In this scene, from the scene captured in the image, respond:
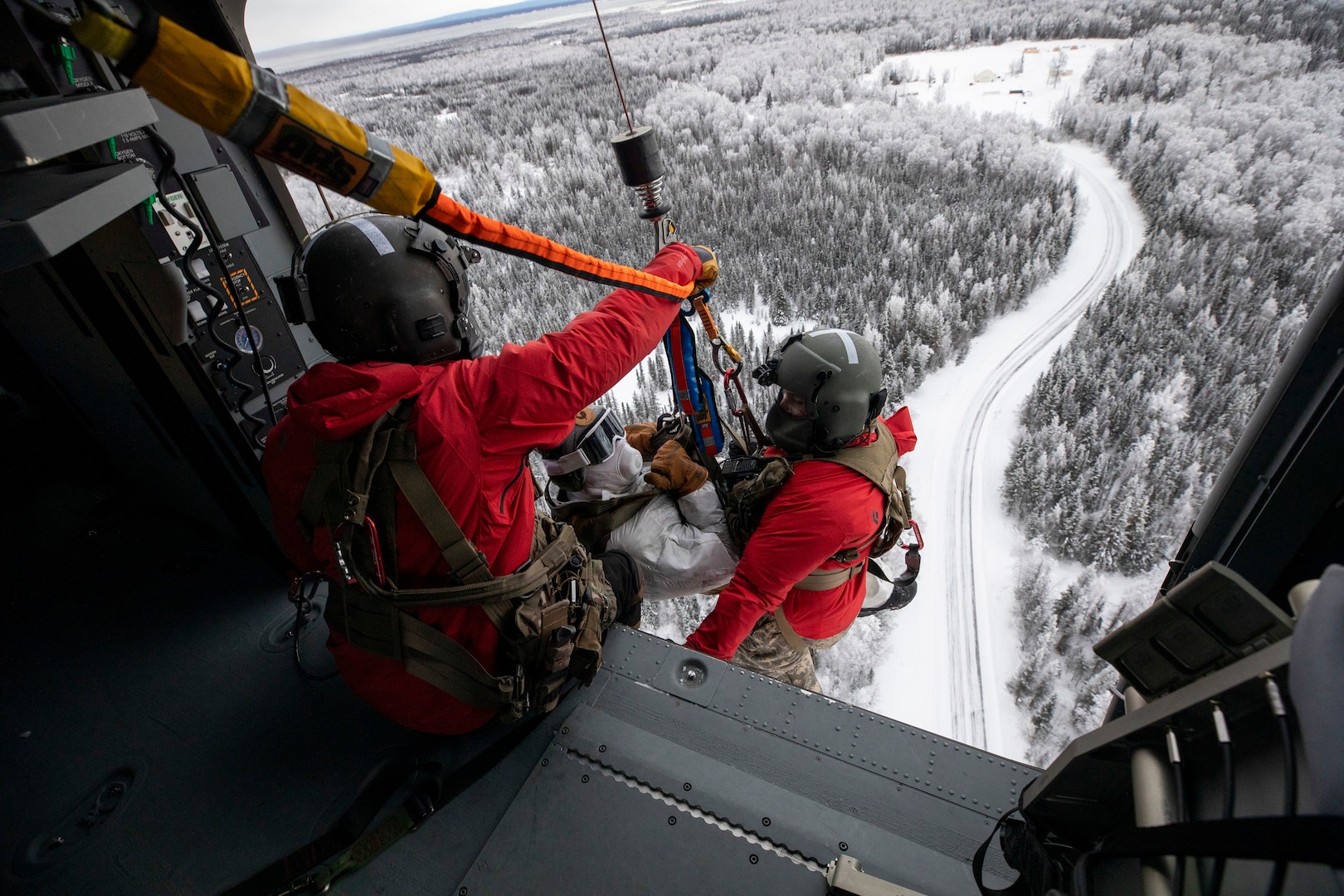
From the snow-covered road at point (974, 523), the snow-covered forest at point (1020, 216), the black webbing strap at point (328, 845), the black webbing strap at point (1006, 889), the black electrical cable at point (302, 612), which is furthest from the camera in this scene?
the snow-covered forest at point (1020, 216)

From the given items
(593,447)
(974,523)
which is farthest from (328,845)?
(974,523)

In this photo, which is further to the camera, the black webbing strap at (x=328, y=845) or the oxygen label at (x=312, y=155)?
the black webbing strap at (x=328, y=845)

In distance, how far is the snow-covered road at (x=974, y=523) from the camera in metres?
4.20

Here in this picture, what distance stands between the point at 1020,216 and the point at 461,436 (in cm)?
1058

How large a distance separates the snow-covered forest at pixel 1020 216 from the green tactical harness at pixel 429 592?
3.37 meters

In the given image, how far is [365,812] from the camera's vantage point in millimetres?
1604

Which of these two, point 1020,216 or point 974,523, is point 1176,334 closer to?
point 1020,216

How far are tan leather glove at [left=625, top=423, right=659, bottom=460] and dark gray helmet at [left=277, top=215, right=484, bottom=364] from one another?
1.29 m

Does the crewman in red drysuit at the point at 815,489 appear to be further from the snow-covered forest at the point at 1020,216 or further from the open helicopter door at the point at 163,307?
the snow-covered forest at the point at 1020,216

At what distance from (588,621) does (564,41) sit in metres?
18.8

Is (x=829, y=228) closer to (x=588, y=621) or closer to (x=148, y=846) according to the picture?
(x=588, y=621)

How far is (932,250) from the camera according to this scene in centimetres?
907

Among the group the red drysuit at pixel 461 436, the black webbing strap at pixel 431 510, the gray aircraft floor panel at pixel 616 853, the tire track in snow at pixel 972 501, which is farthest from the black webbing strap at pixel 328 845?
the tire track in snow at pixel 972 501

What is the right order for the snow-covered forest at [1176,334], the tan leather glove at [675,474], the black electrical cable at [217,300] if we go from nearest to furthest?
the black electrical cable at [217,300]
the tan leather glove at [675,474]
the snow-covered forest at [1176,334]
